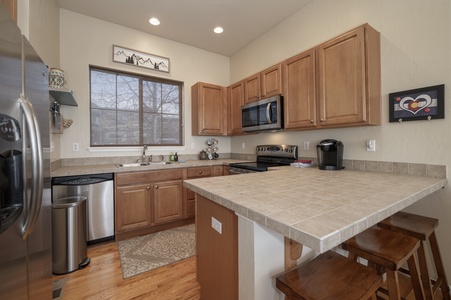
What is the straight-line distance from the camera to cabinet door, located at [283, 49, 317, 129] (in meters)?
2.20

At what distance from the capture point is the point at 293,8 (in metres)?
2.65

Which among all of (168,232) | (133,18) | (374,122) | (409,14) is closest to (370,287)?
(374,122)

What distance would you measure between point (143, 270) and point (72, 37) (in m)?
3.09

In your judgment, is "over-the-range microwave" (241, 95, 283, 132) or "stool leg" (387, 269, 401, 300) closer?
"stool leg" (387, 269, 401, 300)

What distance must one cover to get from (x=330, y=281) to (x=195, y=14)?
3235 mm

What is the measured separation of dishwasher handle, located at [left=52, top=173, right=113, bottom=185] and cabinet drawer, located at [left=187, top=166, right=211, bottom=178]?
1015 mm

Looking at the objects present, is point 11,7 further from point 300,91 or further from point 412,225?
point 412,225

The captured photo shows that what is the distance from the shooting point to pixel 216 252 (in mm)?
1211

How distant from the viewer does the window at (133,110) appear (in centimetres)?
294

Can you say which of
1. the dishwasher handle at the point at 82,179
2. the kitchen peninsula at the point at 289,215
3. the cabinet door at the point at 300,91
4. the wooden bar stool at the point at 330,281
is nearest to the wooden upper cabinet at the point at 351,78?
the cabinet door at the point at 300,91

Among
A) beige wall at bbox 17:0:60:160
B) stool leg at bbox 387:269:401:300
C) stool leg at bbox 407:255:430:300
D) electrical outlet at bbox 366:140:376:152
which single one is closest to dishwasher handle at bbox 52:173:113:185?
beige wall at bbox 17:0:60:160

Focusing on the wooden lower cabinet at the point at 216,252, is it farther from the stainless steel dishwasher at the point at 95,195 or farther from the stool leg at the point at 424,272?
the stainless steel dishwasher at the point at 95,195

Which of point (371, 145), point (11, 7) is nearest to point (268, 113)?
point (371, 145)

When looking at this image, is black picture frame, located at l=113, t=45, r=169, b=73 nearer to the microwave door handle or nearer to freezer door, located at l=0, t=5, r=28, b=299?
the microwave door handle
